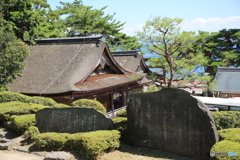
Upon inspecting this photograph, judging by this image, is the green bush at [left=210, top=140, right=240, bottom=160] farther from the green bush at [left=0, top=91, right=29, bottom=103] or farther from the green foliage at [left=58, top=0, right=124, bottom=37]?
the green foliage at [left=58, top=0, right=124, bottom=37]

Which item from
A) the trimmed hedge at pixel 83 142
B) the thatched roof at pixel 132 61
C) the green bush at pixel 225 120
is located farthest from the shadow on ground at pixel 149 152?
the thatched roof at pixel 132 61

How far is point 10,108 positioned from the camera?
10.7 metres

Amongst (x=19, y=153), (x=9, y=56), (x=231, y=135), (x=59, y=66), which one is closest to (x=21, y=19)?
(x=59, y=66)

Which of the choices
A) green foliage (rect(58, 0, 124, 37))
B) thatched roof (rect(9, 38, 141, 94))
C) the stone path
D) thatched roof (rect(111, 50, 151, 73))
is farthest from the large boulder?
green foliage (rect(58, 0, 124, 37))

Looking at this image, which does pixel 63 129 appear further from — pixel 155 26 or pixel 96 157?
pixel 155 26

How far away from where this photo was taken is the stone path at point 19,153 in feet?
23.8

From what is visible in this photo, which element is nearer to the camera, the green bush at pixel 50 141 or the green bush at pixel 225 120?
the green bush at pixel 50 141

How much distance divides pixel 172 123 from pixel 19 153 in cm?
497

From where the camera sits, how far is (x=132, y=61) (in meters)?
27.8

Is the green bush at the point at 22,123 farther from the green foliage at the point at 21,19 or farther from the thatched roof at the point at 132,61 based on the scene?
the thatched roof at the point at 132,61

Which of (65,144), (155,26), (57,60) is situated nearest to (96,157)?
(65,144)

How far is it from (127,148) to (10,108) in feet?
18.0

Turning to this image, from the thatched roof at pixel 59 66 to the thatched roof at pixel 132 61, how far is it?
298 inches

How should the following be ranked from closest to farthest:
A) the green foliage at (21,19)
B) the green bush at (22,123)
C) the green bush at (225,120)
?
the green bush at (22,123)
the green bush at (225,120)
the green foliage at (21,19)
